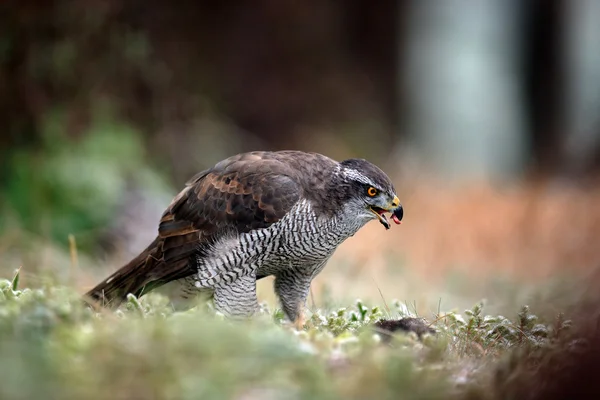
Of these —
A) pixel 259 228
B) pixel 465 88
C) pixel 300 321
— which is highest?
pixel 465 88

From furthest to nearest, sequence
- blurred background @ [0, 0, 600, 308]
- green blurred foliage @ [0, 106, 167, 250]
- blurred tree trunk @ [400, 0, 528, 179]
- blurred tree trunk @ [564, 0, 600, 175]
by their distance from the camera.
Result: blurred tree trunk @ [400, 0, 528, 179] → blurred tree trunk @ [564, 0, 600, 175] → blurred background @ [0, 0, 600, 308] → green blurred foliage @ [0, 106, 167, 250]

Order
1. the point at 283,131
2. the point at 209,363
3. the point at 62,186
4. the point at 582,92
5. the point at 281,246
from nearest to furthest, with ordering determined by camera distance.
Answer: the point at 209,363
the point at 281,246
the point at 62,186
the point at 283,131
the point at 582,92

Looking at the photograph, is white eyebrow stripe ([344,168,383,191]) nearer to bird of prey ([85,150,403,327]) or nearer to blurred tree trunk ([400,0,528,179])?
bird of prey ([85,150,403,327])

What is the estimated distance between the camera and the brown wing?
480 centimetres

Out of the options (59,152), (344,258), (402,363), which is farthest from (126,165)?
(402,363)

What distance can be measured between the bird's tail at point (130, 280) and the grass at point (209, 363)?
1.41 m

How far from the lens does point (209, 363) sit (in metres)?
2.92

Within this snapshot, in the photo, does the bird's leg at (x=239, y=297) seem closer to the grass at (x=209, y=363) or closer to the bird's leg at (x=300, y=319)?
the bird's leg at (x=300, y=319)

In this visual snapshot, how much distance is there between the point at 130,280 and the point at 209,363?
2.37 metres

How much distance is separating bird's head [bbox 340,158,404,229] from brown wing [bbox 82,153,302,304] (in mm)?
321

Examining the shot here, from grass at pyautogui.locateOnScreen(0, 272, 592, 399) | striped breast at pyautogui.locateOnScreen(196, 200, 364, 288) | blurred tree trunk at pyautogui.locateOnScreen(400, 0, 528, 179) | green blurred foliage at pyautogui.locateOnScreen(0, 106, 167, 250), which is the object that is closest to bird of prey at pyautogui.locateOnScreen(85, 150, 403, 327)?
striped breast at pyautogui.locateOnScreen(196, 200, 364, 288)

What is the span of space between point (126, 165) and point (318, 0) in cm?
712

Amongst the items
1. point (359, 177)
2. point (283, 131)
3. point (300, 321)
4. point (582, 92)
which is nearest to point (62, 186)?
point (300, 321)

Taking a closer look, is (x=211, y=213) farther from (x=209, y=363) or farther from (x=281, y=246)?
(x=209, y=363)
